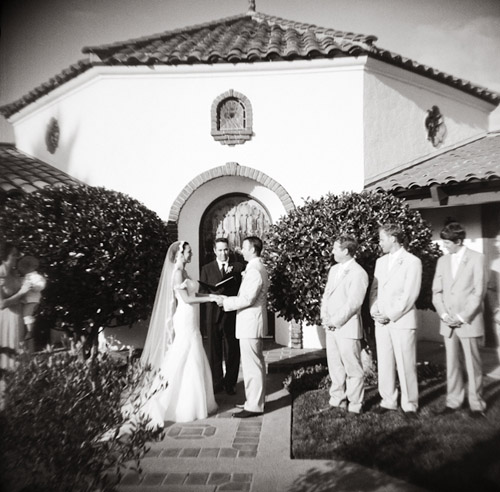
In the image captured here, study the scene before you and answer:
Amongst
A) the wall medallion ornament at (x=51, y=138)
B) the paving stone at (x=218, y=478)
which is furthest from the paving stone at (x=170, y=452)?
the wall medallion ornament at (x=51, y=138)

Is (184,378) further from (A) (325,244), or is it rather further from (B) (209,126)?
(B) (209,126)

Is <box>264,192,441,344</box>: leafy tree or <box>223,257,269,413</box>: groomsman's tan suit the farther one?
<box>264,192,441,344</box>: leafy tree

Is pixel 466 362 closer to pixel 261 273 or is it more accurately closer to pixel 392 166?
pixel 261 273

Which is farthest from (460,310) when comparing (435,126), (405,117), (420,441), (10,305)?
(435,126)

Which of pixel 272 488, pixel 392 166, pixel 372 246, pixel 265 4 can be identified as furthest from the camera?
pixel 392 166

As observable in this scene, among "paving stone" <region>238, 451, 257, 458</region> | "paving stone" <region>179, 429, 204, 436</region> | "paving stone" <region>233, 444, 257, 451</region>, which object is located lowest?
"paving stone" <region>179, 429, 204, 436</region>

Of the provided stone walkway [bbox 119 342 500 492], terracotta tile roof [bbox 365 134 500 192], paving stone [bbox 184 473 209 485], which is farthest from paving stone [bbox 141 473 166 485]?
terracotta tile roof [bbox 365 134 500 192]

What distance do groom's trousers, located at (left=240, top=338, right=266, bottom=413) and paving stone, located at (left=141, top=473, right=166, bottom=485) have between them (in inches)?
57.7

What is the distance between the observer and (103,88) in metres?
6.95

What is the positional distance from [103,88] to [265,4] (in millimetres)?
4458

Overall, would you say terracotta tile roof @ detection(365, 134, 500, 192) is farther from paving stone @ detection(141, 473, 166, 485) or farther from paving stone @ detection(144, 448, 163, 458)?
paving stone @ detection(141, 473, 166, 485)

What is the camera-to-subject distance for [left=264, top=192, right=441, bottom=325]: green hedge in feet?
17.0

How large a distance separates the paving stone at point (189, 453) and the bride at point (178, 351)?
68 centimetres

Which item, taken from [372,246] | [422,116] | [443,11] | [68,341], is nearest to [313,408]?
[372,246]
